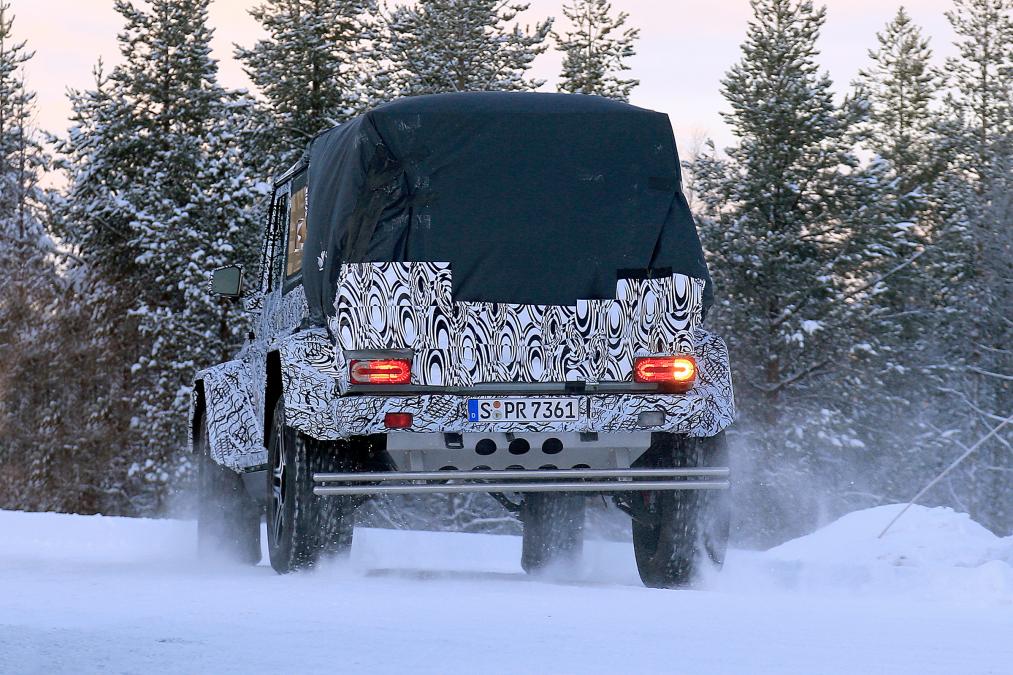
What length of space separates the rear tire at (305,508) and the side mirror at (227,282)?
188 centimetres

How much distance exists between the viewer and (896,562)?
9.88 m

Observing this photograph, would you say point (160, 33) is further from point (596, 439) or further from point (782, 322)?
point (596, 439)

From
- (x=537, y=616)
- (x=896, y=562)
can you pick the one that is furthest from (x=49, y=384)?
(x=537, y=616)

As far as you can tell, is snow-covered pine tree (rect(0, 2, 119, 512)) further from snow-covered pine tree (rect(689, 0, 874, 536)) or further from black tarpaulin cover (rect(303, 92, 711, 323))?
black tarpaulin cover (rect(303, 92, 711, 323))

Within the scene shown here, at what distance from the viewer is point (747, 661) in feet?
16.9

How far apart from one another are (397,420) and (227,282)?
2.85 meters

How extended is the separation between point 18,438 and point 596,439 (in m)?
39.8

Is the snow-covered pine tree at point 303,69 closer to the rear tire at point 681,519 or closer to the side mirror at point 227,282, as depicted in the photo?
the side mirror at point 227,282

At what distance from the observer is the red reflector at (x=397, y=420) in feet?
25.3

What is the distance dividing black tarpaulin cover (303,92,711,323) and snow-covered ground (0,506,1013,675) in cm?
153

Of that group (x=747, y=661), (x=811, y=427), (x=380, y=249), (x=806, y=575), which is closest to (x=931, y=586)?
(x=806, y=575)

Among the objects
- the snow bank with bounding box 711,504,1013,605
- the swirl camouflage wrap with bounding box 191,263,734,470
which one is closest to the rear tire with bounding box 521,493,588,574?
the snow bank with bounding box 711,504,1013,605

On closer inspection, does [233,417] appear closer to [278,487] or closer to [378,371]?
[278,487]

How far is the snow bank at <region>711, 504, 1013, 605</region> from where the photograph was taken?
8.76 metres
